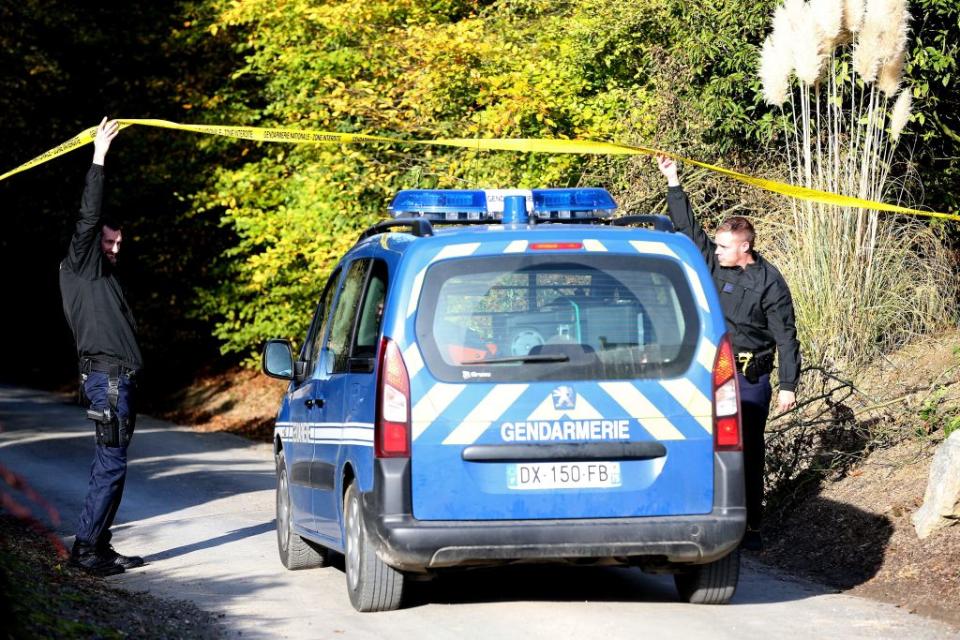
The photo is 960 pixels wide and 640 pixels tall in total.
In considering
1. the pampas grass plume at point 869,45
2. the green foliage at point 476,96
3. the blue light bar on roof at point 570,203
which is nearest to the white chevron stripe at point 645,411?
the blue light bar on roof at point 570,203

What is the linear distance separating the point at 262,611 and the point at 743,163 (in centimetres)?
1011

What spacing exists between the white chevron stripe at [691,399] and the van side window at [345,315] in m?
1.67

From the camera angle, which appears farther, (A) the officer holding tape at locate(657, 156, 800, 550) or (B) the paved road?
(A) the officer holding tape at locate(657, 156, 800, 550)

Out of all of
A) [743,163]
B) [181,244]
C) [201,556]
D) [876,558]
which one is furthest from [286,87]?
[876,558]

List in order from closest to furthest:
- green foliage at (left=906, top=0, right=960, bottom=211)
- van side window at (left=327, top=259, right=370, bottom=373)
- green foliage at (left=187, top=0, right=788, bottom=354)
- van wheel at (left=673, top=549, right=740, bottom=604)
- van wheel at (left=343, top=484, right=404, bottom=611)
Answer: van wheel at (left=343, top=484, right=404, bottom=611) < van wheel at (left=673, top=549, right=740, bottom=604) < van side window at (left=327, top=259, right=370, bottom=373) < green foliage at (left=906, top=0, right=960, bottom=211) < green foliage at (left=187, top=0, right=788, bottom=354)

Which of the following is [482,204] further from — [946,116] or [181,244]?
[181,244]

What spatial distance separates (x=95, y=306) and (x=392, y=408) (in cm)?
293

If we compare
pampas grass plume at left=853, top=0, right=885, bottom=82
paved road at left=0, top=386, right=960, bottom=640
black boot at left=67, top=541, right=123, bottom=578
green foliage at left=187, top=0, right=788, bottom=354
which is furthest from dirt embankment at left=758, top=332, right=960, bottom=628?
green foliage at left=187, top=0, right=788, bottom=354

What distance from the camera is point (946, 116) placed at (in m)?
16.5

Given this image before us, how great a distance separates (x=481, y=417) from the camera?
22.0ft

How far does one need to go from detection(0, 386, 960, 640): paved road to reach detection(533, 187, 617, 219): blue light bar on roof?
201cm

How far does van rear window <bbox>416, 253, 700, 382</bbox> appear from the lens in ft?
22.3

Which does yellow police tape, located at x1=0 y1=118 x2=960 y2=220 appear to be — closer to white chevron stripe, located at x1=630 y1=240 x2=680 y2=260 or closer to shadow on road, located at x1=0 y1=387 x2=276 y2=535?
white chevron stripe, located at x1=630 y1=240 x2=680 y2=260

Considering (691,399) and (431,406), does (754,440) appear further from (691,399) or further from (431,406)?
(431,406)
